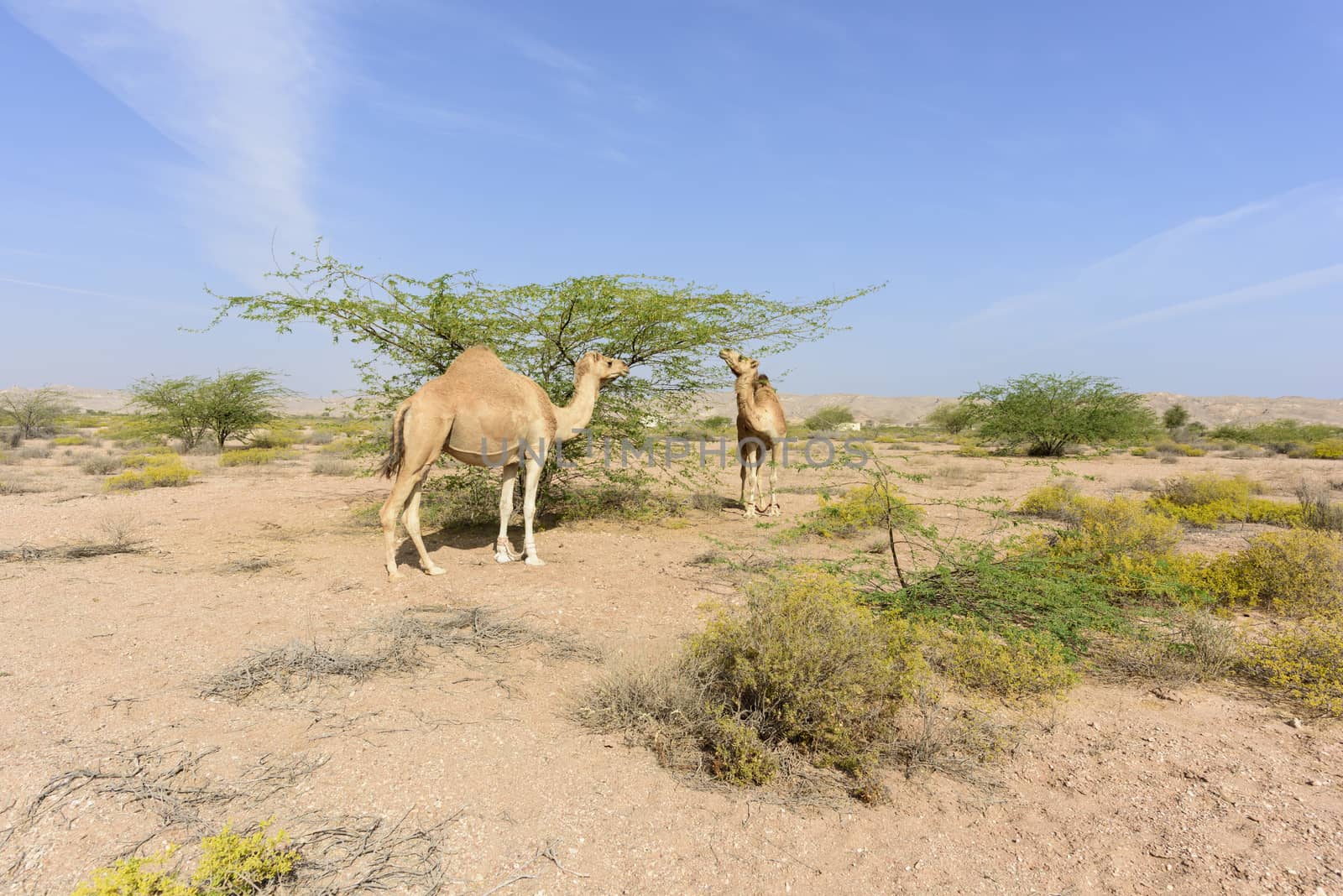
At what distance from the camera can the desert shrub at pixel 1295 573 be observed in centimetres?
543

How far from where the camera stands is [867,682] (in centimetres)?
363

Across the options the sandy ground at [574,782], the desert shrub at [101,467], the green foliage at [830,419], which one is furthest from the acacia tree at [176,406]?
the green foliage at [830,419]

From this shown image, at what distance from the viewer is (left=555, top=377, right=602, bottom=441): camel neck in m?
8.12

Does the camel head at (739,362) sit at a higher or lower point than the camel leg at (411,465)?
higher

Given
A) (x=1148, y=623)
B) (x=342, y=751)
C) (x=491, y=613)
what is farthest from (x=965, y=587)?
(x=342, y=751)

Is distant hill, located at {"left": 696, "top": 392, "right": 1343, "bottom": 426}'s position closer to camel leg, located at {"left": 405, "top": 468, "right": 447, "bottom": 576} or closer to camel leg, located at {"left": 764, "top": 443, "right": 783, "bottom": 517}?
camel leg, located at {"left": 764, "top": 443, "right": 783, "bottom": 517}

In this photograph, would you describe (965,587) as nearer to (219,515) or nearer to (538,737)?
(538,737)

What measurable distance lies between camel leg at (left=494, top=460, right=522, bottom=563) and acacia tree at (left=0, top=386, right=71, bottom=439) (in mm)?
28747

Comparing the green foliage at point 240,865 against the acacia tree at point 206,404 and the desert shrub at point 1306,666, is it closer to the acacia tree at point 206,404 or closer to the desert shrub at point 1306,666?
the desert shrub at point 1306,666

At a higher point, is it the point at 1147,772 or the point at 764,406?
the point at 764,406

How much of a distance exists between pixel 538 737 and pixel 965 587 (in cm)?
370

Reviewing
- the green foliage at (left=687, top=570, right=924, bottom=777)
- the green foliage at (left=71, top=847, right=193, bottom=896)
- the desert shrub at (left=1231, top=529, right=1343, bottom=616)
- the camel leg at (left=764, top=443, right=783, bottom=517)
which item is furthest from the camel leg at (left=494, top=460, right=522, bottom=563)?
the desert shrub at (left=1231, top=529, right=1343, bottom=616)

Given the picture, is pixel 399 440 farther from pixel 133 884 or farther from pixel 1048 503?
pixel 1048 503

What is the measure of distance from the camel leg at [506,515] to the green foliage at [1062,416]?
74.7 feet
